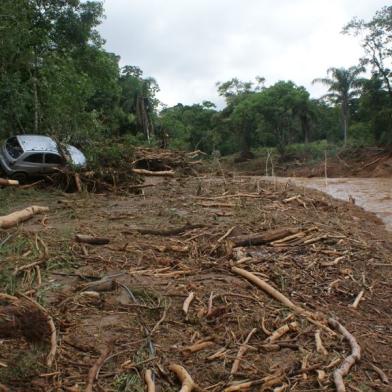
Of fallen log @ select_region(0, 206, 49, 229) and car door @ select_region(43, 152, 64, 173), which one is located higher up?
car door @ select_region(43, 152, 64, 173)

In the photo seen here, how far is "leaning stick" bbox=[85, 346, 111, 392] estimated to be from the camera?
3534mm

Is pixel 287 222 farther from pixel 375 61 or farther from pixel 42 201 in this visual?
pixel 375 61

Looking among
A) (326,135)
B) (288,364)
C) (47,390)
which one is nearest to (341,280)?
(288,364)

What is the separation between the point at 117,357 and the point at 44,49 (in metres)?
18.9

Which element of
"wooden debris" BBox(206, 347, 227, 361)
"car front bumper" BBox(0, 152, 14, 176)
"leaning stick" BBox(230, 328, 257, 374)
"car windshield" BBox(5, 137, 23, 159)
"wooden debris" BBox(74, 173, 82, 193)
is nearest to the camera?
"leaning stick" BBox(230, 328, 257, 374)

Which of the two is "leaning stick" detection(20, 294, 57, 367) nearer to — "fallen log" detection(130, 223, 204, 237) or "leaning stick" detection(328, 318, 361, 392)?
"leaning stick" detection(328, 318, 361, 392)

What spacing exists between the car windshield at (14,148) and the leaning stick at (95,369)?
9.93 metres

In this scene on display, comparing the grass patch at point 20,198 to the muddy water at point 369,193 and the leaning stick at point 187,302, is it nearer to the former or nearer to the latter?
the leaning stick at point 187,302

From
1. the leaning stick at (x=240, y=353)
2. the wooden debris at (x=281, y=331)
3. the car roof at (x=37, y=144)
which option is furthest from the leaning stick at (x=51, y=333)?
the car roof at (x=37, y=144)

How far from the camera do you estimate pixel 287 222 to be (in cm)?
905

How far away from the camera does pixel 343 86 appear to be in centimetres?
3825

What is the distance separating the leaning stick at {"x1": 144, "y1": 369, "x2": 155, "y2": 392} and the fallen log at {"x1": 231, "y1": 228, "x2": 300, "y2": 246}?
3.79 metres

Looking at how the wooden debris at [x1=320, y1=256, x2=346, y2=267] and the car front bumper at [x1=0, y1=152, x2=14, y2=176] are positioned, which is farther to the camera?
the car front bumper at [x1=0, y1=152, x2=14, y2=176]

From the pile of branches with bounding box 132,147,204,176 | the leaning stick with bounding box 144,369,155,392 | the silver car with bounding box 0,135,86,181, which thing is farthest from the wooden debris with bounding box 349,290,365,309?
the pile of branches with bounding box 132,147,204,176
